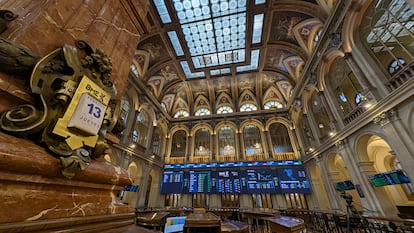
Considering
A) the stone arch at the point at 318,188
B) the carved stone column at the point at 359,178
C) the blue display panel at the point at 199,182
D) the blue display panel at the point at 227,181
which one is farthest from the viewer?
the blue display panel at the point at 199,182

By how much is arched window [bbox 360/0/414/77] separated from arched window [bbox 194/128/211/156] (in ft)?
36.9

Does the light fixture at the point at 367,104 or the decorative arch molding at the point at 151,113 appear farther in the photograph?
the decorative arch molding at the point at 151,113

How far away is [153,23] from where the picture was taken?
8617mm

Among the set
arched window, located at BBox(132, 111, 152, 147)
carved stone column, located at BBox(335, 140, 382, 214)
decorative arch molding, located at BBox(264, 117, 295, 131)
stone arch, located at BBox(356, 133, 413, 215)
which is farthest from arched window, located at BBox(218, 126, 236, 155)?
stone arch, located at BBox(356, 133, 413, 215)

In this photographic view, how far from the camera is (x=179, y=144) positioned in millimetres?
14055

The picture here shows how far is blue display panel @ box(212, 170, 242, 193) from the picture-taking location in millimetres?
10852

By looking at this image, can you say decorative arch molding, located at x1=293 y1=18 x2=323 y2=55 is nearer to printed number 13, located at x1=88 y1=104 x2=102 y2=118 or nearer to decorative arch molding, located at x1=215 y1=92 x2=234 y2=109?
decorative arch molding, located at x1=215 y1=92 x2=234 y2=109

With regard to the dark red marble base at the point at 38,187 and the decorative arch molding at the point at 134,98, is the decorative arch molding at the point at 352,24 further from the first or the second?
the decorative arch molding at the point at 134,98

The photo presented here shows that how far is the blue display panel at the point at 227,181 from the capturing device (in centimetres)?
1085

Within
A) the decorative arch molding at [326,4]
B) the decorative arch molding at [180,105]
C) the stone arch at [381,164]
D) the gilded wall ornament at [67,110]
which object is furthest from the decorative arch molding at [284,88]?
the gilded wall ornament at [67,110]

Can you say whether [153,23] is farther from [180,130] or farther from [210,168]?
[210,168]

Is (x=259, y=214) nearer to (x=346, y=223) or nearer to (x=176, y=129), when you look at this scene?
(x=346, y=223)

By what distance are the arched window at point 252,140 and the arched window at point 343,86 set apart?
21.4 ft

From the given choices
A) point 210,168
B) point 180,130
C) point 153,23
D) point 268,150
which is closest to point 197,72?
point 153,23
